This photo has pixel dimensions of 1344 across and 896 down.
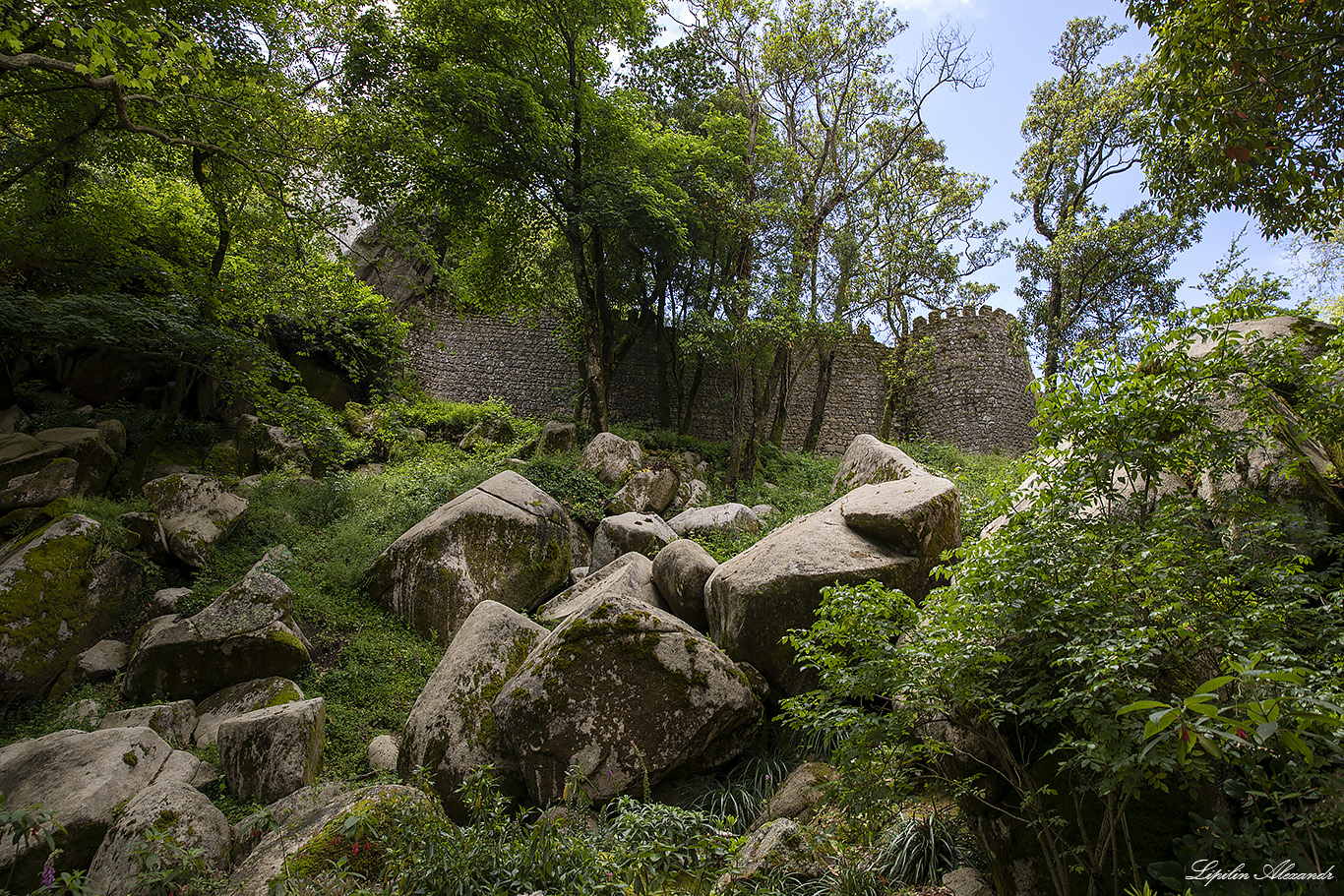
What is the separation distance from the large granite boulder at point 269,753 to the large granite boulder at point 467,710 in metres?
0.71

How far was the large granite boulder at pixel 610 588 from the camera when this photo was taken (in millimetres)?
6426

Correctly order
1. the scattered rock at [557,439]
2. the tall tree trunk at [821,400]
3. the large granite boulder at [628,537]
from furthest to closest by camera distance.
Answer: the tall tree trunk at [821,400], the scattered rock at [557,439], the large granite boulder at [628,537]

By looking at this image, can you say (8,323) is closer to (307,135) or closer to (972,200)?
→ (307,135)

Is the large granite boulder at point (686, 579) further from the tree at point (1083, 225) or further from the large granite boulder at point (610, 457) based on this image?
the tree at point (1083, 225)

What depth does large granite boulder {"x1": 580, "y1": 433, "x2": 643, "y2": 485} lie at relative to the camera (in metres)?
11.4

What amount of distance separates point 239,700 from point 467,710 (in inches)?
102

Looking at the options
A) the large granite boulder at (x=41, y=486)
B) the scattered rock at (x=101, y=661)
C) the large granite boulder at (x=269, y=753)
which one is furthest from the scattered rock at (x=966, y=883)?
the large granite boulder at (x=41, y=486)

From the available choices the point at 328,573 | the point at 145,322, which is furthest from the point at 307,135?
the point at 328,573

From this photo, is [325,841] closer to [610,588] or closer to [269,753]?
[269,753]

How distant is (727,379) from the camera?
17.5m

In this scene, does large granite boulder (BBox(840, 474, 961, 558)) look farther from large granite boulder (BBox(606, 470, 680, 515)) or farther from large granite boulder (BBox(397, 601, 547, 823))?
large granite boulder (BBox(606, 470, 680, 515))

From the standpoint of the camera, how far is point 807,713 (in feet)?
9.98

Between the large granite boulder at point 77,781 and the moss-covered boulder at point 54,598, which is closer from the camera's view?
the large granite boulder at point 77,781

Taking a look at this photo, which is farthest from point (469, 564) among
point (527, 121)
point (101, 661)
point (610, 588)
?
point (527, 121)
